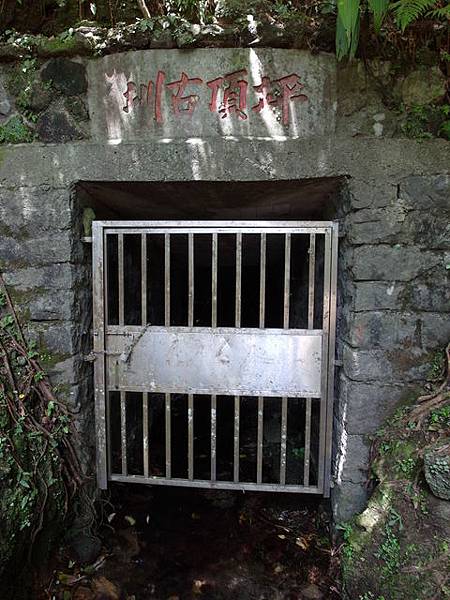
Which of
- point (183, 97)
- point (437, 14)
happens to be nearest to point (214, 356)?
point (183, 97)

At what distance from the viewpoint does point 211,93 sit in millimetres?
2064

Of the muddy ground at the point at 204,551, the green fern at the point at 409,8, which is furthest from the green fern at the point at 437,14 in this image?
the muddy ground at the point at 204,551

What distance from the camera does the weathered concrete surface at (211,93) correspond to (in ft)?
6.64

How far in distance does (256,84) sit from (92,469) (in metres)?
2.43

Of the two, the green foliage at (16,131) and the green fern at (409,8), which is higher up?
the green fern at (409,8)

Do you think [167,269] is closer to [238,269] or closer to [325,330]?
[238,269]

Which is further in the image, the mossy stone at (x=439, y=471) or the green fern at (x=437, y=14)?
the green fern at (x=437, y=14)

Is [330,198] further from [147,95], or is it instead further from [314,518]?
[314,518]

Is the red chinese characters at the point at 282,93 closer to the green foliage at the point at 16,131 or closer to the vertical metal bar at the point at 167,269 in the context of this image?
the vertical metal bar at the point at 167,269

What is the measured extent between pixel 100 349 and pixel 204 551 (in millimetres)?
1397

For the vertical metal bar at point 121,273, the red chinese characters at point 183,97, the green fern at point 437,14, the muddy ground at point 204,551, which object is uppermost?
the green fern at point 437,14

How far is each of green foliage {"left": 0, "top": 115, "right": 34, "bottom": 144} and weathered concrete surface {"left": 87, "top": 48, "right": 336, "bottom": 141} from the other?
0.42 meters

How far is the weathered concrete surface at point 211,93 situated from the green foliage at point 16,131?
1.39 feet

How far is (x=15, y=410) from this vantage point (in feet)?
6.76
